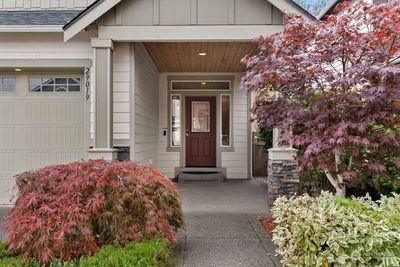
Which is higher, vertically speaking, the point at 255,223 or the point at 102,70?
the point at 102,70

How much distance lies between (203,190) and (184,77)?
3420 millimetres

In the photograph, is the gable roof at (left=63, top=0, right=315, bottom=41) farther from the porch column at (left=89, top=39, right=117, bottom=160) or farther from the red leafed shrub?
the red leafed shrub

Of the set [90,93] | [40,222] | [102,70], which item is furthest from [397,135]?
[90,93]

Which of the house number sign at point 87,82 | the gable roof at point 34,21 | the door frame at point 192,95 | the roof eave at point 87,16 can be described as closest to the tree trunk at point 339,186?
the roof eave at point 87,16

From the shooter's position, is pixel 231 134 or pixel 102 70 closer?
pixel 102 70

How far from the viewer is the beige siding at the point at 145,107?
19.5 ft

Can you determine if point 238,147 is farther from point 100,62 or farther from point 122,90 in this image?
point 100,62

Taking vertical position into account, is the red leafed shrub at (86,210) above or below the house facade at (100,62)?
below

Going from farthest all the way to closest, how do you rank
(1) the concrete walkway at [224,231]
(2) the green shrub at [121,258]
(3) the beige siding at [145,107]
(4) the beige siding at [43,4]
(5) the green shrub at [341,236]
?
(4) the beige siding at [43,4], (3) the beige siding at [145,107], (1) the concrete walkway at [224,231], (2) the green shrub at [121,258], (5) the green shrub at [341,236]

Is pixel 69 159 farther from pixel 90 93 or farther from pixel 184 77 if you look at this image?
pixel 184 77

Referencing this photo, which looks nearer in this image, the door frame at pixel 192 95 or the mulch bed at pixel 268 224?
the mulch bed at pixel 268 224

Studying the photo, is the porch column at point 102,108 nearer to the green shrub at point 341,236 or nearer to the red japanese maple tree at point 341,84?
the red japanese maple tree at point 341,84

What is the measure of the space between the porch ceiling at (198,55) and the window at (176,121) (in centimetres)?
91

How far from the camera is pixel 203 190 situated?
7.05 meters
